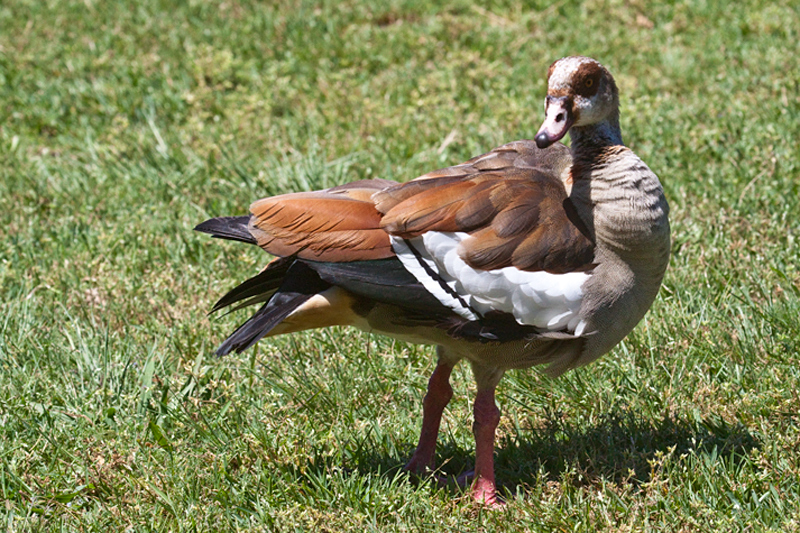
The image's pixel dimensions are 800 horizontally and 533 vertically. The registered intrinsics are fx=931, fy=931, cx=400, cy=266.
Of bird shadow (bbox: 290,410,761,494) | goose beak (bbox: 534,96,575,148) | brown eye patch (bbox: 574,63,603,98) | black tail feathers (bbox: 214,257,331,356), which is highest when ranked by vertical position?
brown eye patch (bbox: 574,63,603,98)

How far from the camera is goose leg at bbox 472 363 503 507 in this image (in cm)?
361

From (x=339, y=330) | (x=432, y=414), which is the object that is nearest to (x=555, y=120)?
(x=432, y=414)

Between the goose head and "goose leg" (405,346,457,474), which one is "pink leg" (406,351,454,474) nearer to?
"goose leg" (405,346,457,474)

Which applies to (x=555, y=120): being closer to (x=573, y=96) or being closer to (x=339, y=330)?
(x=573, y=96)

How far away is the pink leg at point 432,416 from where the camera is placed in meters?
3.79

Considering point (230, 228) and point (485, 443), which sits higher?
point (230, 228)

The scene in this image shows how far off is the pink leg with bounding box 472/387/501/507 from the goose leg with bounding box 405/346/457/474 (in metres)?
Answer: 0.19

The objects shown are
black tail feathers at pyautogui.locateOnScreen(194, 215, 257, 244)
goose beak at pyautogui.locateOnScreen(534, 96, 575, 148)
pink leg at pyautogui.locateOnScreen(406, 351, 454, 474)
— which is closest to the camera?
goose beak at pyautogui.locateOnScreen(534, 96, 575, 148)

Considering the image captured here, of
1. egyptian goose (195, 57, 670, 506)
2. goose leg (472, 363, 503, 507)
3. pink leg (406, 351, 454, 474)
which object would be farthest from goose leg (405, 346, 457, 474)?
egyptian goose (195, 57, 670, 506)

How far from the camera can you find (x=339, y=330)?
4.63 metres

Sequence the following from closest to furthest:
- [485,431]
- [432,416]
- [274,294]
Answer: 1. [274,294]
2. [485,431]
3. [432,416]

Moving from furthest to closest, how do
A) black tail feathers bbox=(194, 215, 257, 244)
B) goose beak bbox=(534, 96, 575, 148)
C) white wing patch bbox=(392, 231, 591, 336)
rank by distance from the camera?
black tail feathers bbox=(194, 215, 257, 244) < white wing patch bbox=(392, 231, 591, 336) < goose beak bbox=(534, 96, 575, 148)

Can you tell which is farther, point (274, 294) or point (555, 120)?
point (274, 294)

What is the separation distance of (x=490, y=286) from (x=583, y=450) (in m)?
0.88
